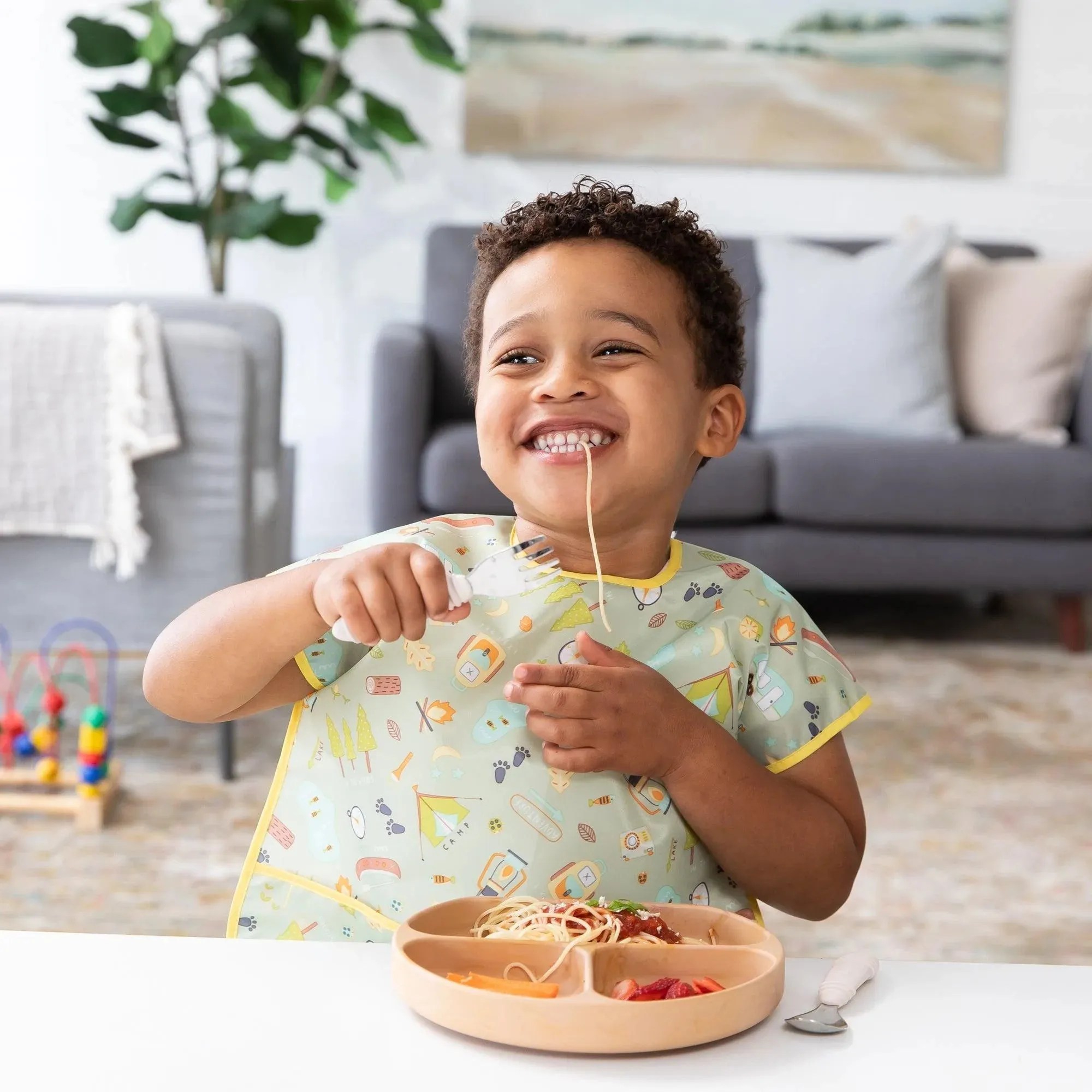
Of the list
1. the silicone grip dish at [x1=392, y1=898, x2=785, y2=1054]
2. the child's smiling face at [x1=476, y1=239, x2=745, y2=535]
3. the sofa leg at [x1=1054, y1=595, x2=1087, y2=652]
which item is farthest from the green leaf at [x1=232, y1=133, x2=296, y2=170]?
the silicone grip dish at [x1=392, y1=898, x2=785, y2=1054]

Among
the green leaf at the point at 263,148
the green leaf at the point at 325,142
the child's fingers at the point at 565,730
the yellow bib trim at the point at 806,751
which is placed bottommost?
the yellow bib trim at the point at 806,751

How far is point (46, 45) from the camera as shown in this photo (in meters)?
3.73

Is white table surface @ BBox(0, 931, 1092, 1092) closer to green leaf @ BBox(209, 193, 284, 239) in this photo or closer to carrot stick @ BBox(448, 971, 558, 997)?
carrot stick @ BBox(448, 971, 558, 997)

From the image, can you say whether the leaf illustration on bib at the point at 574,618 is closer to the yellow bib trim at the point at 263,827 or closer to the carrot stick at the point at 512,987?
the yellow bib trim at the point at 263,827

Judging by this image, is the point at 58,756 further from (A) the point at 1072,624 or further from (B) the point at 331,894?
(A) the point at 1072,624

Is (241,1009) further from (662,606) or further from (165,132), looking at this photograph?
(165,132)

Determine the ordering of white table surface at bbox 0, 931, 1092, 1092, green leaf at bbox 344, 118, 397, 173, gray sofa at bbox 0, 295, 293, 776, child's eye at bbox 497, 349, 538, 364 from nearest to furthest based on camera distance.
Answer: white table surface at bbox 0, 931, 1092, 1092 → child's eye at bbox 497, 349, 538, 364 → gray sofa at bbox 0, 295, 293, 776 → green leaf at bbox 344, 118, 397, 173

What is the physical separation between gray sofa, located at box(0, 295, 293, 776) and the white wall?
1857 millimetres

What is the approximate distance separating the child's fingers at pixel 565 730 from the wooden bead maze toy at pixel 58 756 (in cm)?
131

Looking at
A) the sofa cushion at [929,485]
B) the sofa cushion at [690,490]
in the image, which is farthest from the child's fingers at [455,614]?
the sofa cushion at [929,485]

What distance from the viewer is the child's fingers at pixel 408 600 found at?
0.68m

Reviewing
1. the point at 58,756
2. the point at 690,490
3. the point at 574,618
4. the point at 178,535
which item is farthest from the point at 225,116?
the point at 574,618

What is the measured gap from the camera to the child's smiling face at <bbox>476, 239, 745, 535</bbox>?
845 mm

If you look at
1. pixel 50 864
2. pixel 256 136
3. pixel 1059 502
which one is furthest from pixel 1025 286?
pixel 50 864
